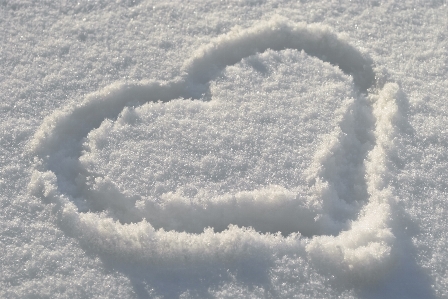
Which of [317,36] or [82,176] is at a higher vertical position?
[317,36]

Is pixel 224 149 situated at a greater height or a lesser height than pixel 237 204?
greater

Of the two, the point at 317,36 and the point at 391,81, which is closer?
the point at 391,81

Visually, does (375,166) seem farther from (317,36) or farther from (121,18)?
(121,18)

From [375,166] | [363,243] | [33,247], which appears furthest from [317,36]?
[33,247]

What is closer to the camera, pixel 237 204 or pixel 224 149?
pixel 237 204
